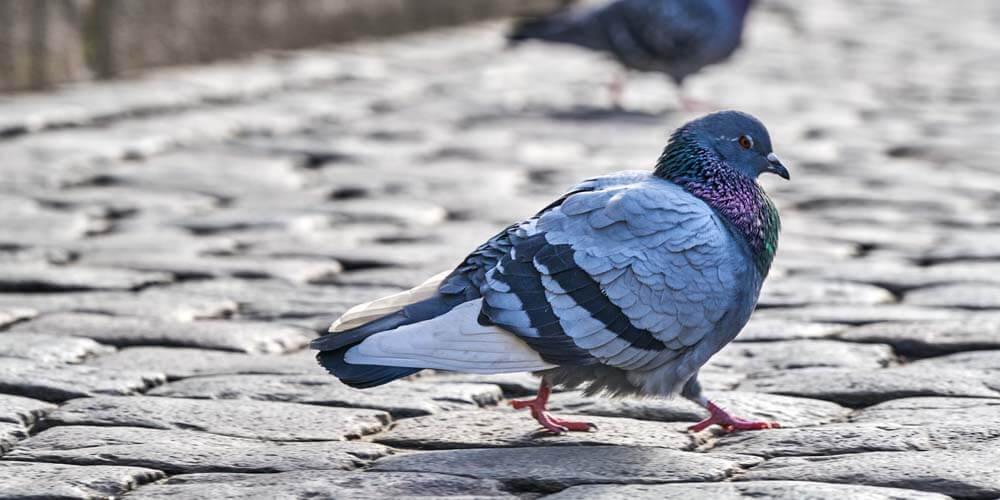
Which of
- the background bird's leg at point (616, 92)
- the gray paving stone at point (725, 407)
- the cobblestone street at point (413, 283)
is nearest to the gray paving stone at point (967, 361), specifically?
the cobblestone street at point (413, 283)

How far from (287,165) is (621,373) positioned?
387 cm

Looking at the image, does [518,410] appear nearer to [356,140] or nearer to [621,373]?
[621,373]

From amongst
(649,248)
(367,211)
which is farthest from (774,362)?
(367,211)

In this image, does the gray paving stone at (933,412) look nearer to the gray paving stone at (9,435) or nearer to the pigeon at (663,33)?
the gray paving stone at (9,435)

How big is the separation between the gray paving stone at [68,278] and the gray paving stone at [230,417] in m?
1.22

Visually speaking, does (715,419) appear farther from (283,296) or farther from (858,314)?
(283,296)

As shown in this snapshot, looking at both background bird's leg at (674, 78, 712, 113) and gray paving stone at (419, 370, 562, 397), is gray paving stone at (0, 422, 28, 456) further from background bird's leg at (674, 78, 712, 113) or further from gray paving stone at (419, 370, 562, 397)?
background bird's leg at (674, 78, 712, 113)

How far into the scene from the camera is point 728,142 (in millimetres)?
3482

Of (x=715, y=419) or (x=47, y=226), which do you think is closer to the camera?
(x=715, y=419)

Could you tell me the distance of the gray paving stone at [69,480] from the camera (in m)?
2.74

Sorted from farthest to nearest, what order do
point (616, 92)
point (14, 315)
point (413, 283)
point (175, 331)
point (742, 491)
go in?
point (616, 92) → point (413, 283) → point (14, 315) → point (175, 331) → point (742, 491)

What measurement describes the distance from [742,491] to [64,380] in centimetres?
164

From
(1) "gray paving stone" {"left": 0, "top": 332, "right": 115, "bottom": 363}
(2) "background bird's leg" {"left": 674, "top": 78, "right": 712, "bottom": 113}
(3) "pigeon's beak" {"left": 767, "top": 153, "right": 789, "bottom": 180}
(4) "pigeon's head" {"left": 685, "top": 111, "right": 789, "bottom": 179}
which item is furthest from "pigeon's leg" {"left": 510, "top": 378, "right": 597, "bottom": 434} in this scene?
(2) "background bird's leg" {"left": 674, "top": 78, "right": 712, "bottom": 113}

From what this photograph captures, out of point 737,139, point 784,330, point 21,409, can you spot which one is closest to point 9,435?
point 21,409
